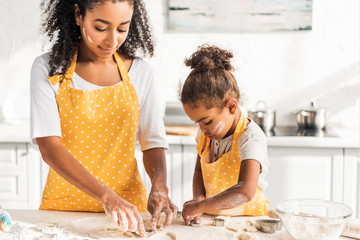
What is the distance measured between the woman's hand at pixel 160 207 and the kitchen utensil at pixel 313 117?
173 cm

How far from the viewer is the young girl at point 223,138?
51.7 inches

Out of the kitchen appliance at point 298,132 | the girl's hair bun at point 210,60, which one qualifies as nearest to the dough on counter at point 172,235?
the girl's hair bun at point 210,60

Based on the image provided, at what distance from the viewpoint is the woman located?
1370mm

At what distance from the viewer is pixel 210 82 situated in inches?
55.4

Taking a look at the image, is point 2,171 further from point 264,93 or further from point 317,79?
point 317,79

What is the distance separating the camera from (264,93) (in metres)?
3.21

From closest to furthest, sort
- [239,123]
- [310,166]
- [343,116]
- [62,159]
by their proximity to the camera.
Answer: [62,159], [239,123], [310,166], [343,116]

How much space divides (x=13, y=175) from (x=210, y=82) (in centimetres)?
178

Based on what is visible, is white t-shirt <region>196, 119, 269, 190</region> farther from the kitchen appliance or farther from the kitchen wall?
the kitchen wall

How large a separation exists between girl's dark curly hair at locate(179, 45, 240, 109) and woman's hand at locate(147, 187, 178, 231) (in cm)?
28

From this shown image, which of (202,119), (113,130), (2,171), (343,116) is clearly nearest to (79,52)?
(113,130)

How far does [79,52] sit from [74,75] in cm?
9

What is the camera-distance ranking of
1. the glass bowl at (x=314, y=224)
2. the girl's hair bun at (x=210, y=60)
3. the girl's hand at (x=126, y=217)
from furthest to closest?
the girl's hair bun at (x=210, y=60) < the girl's hand at (x=126, y=217) < the glass bowl at (x=314, y=224)

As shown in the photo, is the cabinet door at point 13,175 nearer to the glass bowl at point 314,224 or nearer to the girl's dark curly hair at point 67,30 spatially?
the girl's dark curly hair at point 67,30
